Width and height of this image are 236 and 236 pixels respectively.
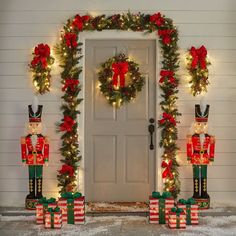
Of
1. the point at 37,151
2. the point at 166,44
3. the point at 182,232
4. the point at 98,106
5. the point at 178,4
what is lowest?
the point at 182,232

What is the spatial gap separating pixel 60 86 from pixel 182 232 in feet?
8.34

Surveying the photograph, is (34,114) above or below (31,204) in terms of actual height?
above

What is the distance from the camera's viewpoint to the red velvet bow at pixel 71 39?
680 cm

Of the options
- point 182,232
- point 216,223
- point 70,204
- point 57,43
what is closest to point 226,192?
point 216,223

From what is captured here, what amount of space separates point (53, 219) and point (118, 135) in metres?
1.73

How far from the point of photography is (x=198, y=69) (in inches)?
268

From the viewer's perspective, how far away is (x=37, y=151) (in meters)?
6.53

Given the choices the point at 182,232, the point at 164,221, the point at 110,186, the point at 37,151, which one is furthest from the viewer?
the point at 110,186

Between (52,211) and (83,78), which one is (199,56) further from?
(52,211)

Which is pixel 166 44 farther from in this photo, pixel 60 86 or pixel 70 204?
pixel 70 204

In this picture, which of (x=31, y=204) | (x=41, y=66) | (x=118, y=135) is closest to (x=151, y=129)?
(x=118, y=135)

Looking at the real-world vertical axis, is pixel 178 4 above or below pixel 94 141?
above

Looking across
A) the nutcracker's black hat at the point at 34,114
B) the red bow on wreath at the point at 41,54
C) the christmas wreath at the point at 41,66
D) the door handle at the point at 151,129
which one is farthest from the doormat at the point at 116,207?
the red bow on wreath at the point at 41,54

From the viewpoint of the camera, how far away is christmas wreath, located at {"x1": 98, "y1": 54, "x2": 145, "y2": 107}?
685 cm
